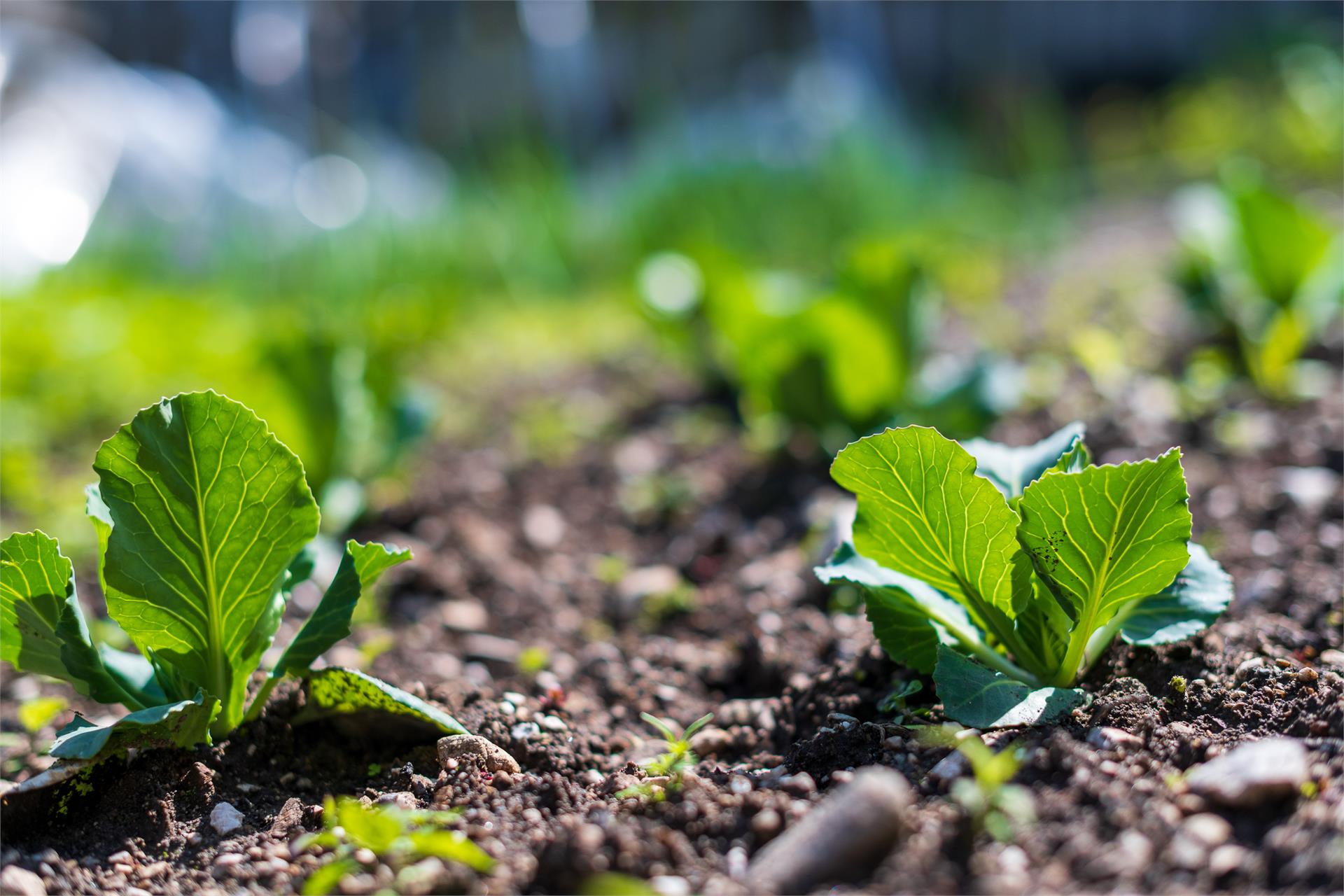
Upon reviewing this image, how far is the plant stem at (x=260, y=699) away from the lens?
114 centimetres

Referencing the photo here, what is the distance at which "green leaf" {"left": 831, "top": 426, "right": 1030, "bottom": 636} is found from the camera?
3.37ft

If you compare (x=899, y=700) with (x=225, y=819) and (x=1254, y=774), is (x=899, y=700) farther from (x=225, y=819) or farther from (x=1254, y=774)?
(x=225, y=819)

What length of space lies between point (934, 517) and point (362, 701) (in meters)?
0.66

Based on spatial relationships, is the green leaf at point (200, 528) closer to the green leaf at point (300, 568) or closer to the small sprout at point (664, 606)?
the green leaf at point (300, 568)

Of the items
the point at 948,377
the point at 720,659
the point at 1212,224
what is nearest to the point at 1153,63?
the point at 1212,224

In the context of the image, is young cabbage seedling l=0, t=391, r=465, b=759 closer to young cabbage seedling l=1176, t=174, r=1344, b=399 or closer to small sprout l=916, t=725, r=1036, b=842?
small sprout l=916, t=725, r=1036, b=842

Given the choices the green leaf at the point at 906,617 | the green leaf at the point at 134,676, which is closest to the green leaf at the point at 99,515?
the green leaf at the point at 134,676

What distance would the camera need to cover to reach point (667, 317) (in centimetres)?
252

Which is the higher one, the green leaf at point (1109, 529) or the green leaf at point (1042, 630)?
the green leaf at point (1109, 529)

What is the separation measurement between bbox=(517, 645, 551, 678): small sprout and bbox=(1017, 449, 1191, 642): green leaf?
76cm

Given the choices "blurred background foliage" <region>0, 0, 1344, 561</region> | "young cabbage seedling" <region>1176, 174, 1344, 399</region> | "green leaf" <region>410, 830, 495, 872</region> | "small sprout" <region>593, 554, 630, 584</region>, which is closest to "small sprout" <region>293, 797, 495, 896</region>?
"green leaf" <region>410, 830, 495, 872</region>

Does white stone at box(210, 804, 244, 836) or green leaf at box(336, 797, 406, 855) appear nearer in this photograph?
green leaf at box(336, 797, 406, 855)

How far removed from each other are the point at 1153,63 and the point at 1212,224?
7.78 m

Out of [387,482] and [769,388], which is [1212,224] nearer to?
[769,388]
